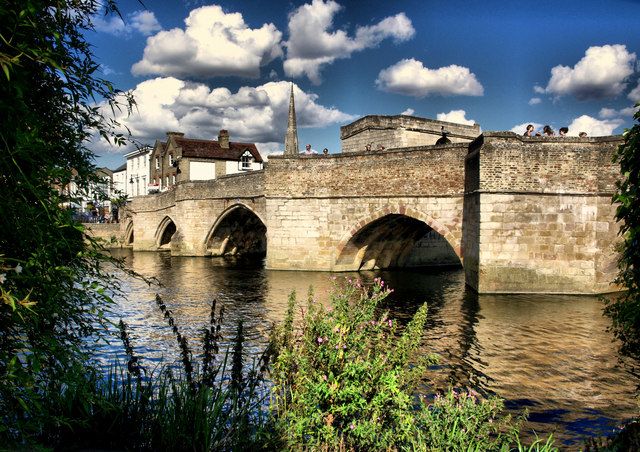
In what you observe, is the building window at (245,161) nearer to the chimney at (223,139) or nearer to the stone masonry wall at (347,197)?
the chimney at (223,139)

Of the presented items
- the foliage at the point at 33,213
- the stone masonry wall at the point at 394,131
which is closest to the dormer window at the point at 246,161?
the stone masonry wall at the point at 394,131

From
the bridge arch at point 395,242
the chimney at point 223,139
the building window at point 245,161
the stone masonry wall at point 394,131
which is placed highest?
the chimney at point 223,139

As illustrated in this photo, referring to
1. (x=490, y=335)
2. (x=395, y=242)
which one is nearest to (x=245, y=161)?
(x=395, y=242)

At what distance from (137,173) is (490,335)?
59510 millimetres

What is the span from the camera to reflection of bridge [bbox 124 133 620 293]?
16797mm

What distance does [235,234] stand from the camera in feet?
112

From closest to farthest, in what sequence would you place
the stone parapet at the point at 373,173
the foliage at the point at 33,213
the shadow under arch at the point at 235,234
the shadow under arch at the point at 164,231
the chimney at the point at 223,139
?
the foliage at the point at 33,213
the stone parapet at the point at 373,173
the shadow under arch at the point at 235,234
the shadow under arch at the point at 164,231
the chimney at the point at 223,139

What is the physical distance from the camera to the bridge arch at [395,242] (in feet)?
68.5

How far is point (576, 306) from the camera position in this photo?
15.1 metres

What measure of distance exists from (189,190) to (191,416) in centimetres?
2991

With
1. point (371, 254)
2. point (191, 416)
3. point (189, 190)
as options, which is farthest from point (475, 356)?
point (189, 190)

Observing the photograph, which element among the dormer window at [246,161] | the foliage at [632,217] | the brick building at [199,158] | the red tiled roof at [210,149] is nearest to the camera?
the foliage at [632,217]

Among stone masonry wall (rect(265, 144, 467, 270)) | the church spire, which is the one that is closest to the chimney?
the church spire

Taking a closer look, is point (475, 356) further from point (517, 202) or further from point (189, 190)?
point (189, 190)
